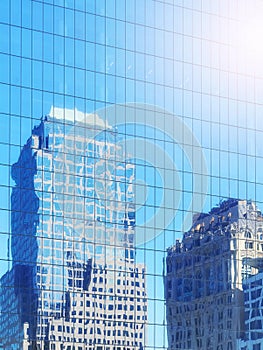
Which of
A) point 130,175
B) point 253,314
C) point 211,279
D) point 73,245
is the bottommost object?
point 253,314

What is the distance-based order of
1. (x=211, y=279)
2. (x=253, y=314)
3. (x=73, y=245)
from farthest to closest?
1. (x=253, y=314)
2. (x=211, y=279)
3. (x=73, y=245)

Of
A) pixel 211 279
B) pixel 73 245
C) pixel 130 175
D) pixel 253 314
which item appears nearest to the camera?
pixel 73 245

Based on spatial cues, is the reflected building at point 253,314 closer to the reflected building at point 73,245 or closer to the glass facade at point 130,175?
the glass facade at point 130,175

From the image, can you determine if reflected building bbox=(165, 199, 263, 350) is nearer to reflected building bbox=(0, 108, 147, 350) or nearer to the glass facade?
the glass facade

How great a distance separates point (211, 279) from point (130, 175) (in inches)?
295

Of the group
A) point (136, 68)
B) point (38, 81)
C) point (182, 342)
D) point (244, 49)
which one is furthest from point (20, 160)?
point (244, 49)

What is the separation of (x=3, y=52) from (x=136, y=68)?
7949 mm

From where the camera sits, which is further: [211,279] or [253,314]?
[253,314]

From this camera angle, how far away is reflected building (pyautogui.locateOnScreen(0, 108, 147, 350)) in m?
51.1

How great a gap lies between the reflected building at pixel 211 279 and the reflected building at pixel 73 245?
2484 mm

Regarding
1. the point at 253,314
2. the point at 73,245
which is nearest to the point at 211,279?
the point at 253,314

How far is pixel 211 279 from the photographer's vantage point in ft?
191

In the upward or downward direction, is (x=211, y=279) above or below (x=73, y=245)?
below

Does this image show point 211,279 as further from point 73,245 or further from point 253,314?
point 73,245
